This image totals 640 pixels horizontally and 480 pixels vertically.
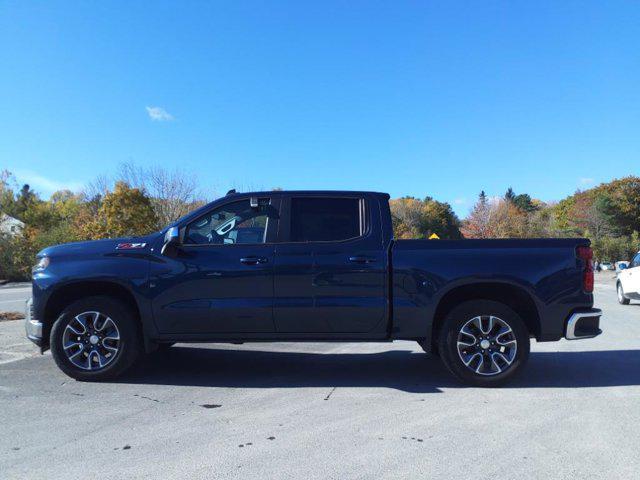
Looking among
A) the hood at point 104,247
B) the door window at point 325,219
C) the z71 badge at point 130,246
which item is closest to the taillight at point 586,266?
the door window at point 325,219

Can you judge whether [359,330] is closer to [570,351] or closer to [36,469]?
[36,469]

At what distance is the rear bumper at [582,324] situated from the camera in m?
5.13

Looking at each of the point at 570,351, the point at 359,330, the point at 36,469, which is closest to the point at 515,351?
the point at 359,330

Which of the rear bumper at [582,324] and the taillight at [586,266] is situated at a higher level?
the taillight at [586,266]

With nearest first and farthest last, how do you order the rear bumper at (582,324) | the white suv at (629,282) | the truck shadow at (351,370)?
the rear bumper at (582,324), the truck shadow at (351,370), the white suv at (629,282)

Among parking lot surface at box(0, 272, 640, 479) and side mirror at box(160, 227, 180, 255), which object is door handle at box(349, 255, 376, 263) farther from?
side mirror at box(160, 227, 180, 255)

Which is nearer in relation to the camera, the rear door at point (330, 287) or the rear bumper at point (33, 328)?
the rear door at point (330, 287)

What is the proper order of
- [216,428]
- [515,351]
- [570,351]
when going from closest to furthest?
1. [216,428]
2. [515,351]
3. [570,351]

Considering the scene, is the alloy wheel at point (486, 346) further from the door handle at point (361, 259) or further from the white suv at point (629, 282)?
the white suv at point (629, 282)

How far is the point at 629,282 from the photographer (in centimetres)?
1422

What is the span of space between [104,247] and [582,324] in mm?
5069

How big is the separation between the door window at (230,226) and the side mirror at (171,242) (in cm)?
14

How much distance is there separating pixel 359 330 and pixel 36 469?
3018 millimetres

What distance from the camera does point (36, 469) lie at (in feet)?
11.1
